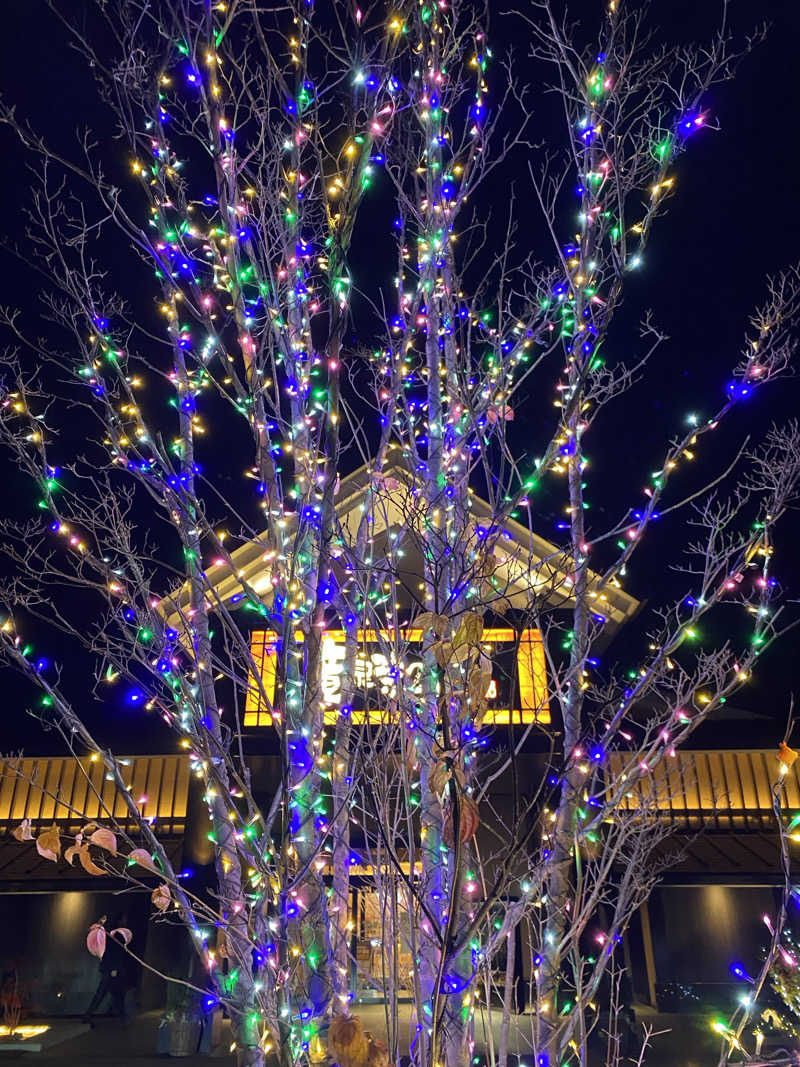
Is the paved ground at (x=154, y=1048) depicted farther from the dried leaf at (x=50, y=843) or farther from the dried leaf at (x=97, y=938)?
the dried leaf at (x=50, y=843)

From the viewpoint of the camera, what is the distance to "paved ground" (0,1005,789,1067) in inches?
448

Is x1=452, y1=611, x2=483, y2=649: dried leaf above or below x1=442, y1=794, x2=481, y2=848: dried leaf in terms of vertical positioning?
above

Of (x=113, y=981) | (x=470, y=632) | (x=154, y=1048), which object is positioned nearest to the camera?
(x=470, y=632)

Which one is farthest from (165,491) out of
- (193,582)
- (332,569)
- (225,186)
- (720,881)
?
(720,881)

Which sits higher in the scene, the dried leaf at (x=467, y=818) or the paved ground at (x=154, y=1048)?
the dried leaf at (x=467, y=818)

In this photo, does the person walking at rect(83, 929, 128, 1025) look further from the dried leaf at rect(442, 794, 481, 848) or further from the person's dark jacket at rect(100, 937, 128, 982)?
the dried leaf at rect(442, 794, 481, 848)

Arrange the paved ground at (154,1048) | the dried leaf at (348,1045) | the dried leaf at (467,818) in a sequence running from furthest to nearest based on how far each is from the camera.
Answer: the paved ground at (154,1048) → the dried leaf at (348,1045) → the dried leaf at (467,818)

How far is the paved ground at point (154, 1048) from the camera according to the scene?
37.3 feet

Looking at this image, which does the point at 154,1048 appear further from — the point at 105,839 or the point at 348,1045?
the point at 348,1045

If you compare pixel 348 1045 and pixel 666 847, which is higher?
pixel 666 847

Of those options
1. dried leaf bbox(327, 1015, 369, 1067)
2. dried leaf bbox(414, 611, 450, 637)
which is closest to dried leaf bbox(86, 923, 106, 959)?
dried leaf bbox(327, 1015, 369, 1067)

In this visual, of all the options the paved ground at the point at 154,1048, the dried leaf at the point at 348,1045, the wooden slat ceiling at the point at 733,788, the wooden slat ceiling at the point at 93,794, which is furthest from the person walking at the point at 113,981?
the dried leaf at the point at 348,1045

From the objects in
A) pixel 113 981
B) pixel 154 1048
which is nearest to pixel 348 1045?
pixel 154 1048

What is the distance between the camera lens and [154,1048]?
12.4 meters
